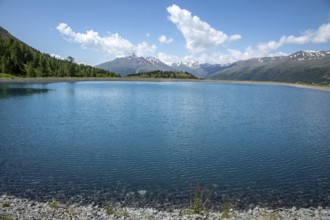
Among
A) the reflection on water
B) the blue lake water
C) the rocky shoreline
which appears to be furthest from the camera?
the reflection on water

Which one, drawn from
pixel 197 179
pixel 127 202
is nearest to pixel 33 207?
pixel 127 202

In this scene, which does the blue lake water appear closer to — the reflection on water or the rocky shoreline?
the rocky shoreline

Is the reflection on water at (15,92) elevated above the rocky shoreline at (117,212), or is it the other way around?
the reflection on water at (15,92)

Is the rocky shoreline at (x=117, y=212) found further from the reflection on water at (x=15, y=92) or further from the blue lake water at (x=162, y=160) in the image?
the reflection on water at (x=15, y=92)

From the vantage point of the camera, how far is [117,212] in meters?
18.8

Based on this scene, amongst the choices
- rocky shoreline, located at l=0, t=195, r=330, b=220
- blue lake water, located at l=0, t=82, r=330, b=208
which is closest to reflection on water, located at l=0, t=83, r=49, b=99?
blue lake water, located at l=0, t=82, r=330, b=208

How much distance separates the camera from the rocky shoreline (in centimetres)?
1798

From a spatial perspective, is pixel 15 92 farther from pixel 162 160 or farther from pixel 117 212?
pixel 117 212

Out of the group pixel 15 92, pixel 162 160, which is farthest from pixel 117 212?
pixel 15 92

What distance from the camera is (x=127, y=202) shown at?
68.6 ft

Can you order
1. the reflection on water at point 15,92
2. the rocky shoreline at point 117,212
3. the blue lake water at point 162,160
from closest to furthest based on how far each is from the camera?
1. the rocky shoreline at point 117,212
2. the blue lake water at point 162,160
3. the reflection on water at point 15,92

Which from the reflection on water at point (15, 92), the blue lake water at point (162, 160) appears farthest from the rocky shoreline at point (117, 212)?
the reflection on water at point (15, 92)

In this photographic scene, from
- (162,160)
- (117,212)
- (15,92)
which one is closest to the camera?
(117,212)

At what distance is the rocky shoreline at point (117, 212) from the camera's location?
59.0ft
